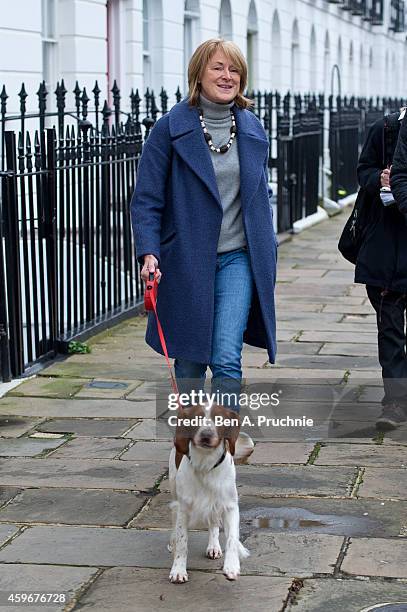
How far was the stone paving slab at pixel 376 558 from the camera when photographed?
434cm

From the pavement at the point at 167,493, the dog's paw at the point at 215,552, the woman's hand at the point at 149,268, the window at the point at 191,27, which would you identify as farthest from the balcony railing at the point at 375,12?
the dog's paw at the point at 215,552

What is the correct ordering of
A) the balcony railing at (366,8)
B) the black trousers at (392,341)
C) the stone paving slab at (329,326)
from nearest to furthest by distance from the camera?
1. the black trousers at (392,341)
2. the stone paving slab at (329,326)
3. the balcony railing at (366,8)

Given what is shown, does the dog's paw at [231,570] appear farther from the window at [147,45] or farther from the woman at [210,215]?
the window at [147,45]

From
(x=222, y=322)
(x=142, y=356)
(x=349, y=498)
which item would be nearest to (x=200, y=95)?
(x=222, y=322)

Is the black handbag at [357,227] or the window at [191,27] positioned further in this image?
the window at [191,27]

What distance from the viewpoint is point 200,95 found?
5.00 metres

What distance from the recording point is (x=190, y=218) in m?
4.93

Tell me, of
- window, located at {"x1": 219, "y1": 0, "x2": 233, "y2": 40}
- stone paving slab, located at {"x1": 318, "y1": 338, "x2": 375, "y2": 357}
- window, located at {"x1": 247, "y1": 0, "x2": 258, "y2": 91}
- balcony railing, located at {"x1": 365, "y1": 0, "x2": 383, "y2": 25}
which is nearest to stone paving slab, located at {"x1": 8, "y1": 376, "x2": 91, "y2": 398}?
stone paving slab, located at {"x1": 318, "y1": 338, "x2": 375, "y2": 357}

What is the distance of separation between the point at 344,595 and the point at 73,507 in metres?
1.41

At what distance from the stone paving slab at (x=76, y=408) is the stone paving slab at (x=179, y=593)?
239 centimetres

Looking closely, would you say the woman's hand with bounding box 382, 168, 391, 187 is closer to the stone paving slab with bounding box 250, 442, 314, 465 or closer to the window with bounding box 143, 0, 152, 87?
the stone paving slab with bounding box 250, 442, 314, 465

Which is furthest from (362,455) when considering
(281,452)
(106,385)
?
(106,385)

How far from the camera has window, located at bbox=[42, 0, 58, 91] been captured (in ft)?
46.7

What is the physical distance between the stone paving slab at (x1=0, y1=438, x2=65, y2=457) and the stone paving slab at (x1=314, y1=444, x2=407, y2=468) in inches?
51.1
